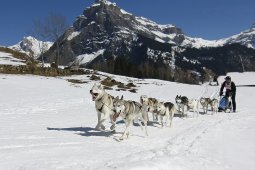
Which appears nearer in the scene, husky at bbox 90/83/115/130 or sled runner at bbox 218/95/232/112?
husky at bbox 90/83/115/130

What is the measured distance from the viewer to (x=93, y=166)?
8.27m

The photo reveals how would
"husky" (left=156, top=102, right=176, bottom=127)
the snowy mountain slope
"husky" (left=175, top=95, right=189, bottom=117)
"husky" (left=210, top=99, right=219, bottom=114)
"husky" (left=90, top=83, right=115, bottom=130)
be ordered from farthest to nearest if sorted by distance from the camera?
the snowy mountain slope
"husky" (left=210, top=99, right=219, bottom=114)
"husky" (left=175, top=95, right=189, bottom=117)
"husky" (left=156, top=102, right=176, bottom=127)
"husky" (left=90, top=83, right=115, bottom=130)

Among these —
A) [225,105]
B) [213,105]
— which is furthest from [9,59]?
[213,105]

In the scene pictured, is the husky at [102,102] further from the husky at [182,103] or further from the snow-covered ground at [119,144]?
the husky at [182,103]

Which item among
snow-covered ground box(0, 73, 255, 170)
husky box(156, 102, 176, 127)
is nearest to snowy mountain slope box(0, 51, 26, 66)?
snow-covered ground box(0, 73, 255, 170)

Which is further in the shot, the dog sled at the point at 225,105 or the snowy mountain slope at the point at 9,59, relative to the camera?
the snowy mountain slope at the point at 9,59

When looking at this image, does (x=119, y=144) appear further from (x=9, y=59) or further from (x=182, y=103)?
(x=9, y=59)

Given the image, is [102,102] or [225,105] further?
[225,105]

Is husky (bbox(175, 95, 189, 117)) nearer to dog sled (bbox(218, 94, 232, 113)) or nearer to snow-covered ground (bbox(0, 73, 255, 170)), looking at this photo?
snow-covered ground (bbox(0, 73, 255, 170))

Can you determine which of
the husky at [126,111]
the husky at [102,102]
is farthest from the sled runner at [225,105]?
the husky at [102,102]

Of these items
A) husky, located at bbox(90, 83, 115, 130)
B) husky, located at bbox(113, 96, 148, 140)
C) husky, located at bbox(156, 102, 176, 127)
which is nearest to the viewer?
husky, located at bbox(113, 96, 148, 140)

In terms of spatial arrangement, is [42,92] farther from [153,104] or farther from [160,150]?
[160,150]

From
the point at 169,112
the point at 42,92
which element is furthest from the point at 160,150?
the point at 42,92

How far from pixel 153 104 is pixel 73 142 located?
5.34m
